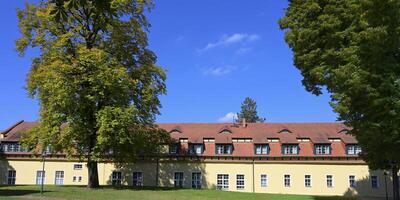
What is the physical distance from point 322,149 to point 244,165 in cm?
816

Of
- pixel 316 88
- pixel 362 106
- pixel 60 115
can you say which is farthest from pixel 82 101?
pixel 362 106

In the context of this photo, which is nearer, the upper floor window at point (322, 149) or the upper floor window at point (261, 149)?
the upper floor window at point (322, 149)

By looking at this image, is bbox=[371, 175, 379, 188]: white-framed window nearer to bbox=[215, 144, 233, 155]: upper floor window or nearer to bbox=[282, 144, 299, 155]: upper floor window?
bbox=[282, 144, 299, 155]: upper floor window

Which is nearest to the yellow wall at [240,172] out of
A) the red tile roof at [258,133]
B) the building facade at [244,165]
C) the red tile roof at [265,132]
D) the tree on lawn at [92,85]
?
the building facade at [244,165]

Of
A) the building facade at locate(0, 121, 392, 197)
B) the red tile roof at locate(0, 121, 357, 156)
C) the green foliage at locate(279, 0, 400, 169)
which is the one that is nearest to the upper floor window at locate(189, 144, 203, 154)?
the building facade at locate(0, 121, 392, 197)

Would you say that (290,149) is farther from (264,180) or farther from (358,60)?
(358,60)

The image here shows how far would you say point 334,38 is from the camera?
870 inches

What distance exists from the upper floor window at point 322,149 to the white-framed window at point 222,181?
9.55 m

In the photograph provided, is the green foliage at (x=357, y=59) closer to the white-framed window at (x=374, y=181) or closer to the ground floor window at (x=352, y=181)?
the ground floor window at (x=352, y=181)

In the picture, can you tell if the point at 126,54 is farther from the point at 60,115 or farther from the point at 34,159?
the point at 34,159

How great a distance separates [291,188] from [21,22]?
29651 mm

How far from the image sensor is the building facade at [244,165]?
4538 centimetres

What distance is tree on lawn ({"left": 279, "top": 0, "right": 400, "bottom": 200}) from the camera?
17797mm

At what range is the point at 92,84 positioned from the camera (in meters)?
32.6
